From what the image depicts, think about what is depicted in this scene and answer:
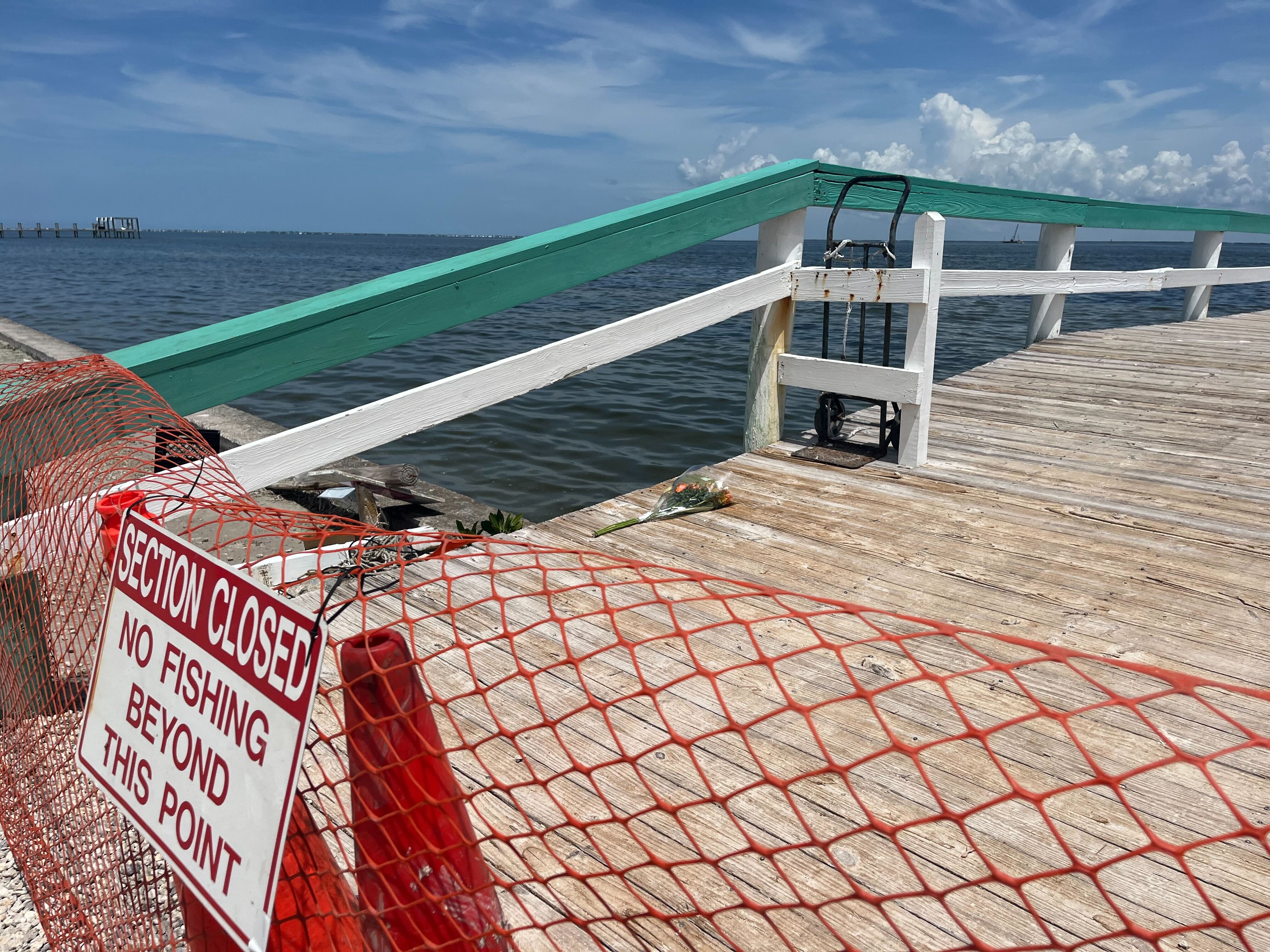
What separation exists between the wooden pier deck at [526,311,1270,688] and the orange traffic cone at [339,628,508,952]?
1.83 metres

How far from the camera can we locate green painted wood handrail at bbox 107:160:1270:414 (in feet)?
8.56

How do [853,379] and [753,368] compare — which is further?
[753,368]

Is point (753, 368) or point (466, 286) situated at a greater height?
point (466, 286)

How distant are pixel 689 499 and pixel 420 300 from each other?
1543 millimetres

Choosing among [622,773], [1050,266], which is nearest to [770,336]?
[622,773]

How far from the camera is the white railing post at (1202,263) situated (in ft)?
34.0

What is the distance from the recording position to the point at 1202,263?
10.7 meters

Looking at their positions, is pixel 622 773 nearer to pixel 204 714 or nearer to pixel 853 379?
pixel 204 714

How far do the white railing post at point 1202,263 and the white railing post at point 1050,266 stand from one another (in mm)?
3012

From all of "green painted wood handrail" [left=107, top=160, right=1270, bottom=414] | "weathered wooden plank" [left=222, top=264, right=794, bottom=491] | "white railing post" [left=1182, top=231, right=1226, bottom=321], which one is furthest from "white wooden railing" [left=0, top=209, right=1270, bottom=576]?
"white railing post" [left=1182, top=231, right=1226, bottom=321]

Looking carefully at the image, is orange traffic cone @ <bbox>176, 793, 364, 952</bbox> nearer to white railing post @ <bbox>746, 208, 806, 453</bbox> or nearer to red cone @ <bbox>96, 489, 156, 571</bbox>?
red cone @ <bbox>96, 489, 156, 571</bbox>

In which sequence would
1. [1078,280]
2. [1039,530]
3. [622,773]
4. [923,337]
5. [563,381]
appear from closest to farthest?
[622,773]
[1039,530]
[923,337]
[1078,280]
[563,381]

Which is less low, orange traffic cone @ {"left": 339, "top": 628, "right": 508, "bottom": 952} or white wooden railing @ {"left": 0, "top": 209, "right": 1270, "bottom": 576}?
white wooden railing @ {"left": 0, "top": 209, "right": 1270, "bottom": 576}

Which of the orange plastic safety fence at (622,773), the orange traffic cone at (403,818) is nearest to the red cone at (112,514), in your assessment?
the orange plastic safety fence at (622,773)
